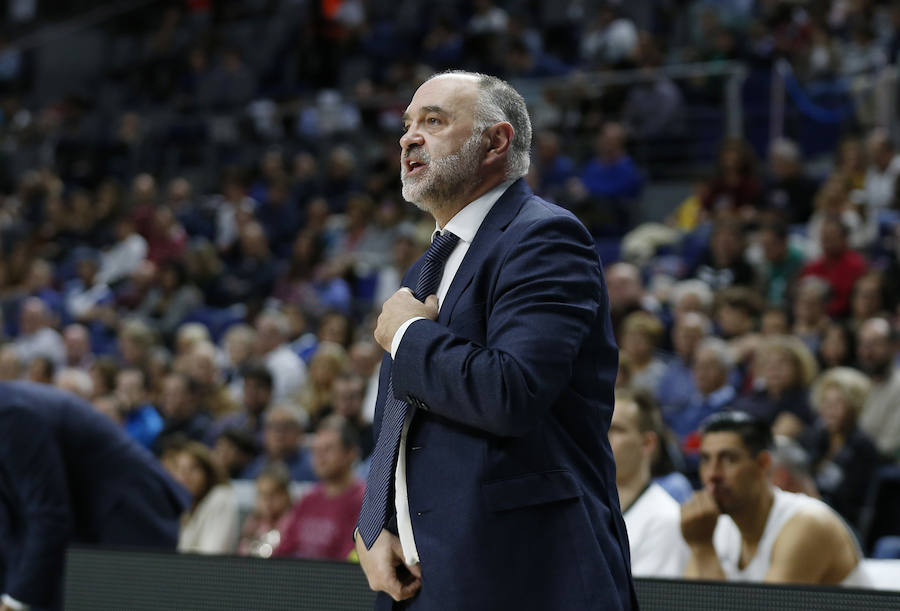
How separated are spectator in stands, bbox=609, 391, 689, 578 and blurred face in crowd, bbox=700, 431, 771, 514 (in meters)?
0.16

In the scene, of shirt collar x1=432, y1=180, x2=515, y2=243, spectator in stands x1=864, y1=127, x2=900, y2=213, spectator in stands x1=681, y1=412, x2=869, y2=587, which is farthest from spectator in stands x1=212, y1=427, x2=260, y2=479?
shirt collar x1=432, y1=180, x2=515, y2=243

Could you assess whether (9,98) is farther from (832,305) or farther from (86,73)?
(832,305)

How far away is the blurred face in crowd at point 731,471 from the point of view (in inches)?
142

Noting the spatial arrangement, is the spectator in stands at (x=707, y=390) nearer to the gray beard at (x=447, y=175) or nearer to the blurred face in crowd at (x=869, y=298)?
the blurred face in crowd at (x=869, y=298)

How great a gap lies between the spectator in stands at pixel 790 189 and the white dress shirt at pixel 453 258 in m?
6.60

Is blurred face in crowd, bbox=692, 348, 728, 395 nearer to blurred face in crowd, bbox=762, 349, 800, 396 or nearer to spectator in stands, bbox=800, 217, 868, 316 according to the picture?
blurred face in crowd, bbox=762, 349, 800, 396

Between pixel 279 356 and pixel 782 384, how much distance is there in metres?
3.44

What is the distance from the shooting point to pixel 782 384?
591cm

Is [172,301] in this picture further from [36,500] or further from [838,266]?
[36,500]

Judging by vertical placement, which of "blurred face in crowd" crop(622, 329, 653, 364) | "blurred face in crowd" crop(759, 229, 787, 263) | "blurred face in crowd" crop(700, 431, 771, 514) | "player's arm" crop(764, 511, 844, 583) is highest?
"blurred face in crowd" crop(700, 431, 771, 514)

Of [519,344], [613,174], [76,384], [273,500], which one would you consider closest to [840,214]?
[613,174]

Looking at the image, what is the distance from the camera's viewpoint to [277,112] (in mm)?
12523

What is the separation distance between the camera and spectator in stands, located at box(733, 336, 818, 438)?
231 inches

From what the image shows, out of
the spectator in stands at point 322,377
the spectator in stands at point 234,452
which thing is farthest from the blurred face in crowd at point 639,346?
the spectator in stands at point 234,452
